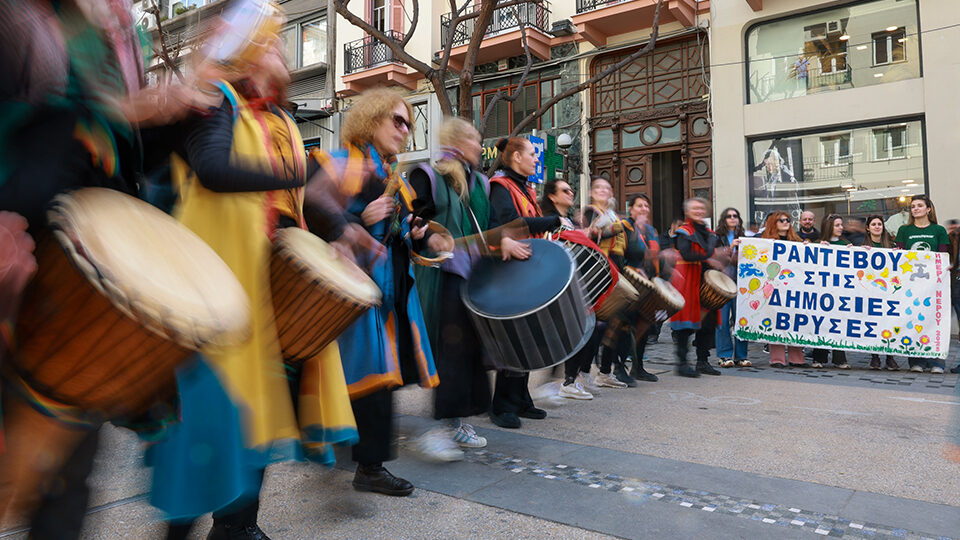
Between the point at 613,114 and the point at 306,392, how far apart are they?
1461cm

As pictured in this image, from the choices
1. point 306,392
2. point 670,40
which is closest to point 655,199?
point 670,40

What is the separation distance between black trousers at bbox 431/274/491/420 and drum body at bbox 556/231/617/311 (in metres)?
0.81

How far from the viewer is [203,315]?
127 centimetres

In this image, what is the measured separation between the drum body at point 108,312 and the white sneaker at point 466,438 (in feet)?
7.99

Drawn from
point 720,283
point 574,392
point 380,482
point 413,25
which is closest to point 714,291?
point 720,283

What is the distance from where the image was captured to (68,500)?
4.65ft

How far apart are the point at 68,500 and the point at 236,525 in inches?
28.9

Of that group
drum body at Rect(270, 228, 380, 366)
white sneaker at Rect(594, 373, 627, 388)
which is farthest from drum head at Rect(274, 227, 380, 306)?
white sneaker at Rect(594, 373, 627, 388)

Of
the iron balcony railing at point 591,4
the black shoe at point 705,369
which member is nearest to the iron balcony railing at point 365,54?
the iron balcony railing at point 591,4

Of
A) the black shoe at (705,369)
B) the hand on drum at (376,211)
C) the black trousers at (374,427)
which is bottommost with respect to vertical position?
the black shoe at (705,369)

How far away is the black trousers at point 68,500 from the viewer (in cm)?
139

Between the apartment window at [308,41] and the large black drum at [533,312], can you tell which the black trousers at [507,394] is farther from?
the apartment window at [308,41]

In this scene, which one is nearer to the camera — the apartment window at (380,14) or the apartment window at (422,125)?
the apartment window at (422,125)

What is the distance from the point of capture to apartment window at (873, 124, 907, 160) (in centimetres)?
1218
